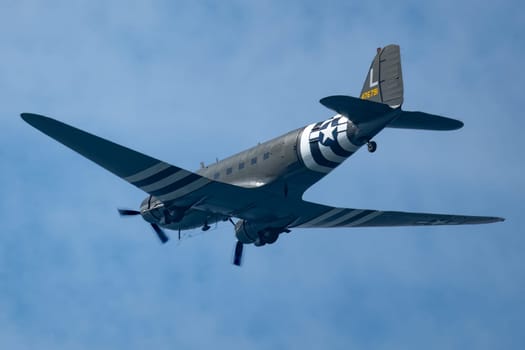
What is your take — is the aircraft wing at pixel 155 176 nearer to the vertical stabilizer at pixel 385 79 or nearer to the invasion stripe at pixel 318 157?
the invasion stripe at pixel 318 157

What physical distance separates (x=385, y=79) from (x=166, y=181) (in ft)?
31.9

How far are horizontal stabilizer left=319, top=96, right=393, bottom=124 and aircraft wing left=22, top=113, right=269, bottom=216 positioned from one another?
5.84 metres

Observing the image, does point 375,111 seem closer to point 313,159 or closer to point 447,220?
point 313,159

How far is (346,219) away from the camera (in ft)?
150

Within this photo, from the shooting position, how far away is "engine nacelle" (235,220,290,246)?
43.8 meters

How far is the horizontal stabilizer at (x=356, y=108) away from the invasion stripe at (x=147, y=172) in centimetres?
726

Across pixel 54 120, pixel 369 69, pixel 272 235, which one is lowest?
pixel 272 235

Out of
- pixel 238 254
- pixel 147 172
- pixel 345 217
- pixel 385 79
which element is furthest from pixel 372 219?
pixel 147 172

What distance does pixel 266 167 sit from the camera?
39.9 metres

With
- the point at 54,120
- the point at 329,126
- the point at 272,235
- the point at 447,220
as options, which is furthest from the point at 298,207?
the point at 54,120

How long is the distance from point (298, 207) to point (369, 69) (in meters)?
7.09

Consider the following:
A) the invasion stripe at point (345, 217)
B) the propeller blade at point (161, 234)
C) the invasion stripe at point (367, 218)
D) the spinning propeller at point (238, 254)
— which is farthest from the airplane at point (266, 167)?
the invasion stripe at point (367, 218)

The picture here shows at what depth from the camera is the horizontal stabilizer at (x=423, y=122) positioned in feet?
123

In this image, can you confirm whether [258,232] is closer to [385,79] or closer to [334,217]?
[334,217]
